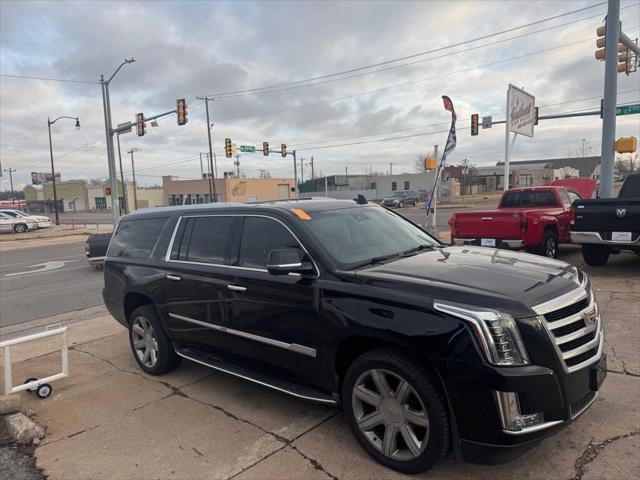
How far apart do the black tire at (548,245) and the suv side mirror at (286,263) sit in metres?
8.01

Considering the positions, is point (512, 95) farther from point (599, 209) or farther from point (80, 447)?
point (80, 447)

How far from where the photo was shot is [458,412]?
2.66 metres

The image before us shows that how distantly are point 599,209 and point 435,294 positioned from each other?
7646 millimetres

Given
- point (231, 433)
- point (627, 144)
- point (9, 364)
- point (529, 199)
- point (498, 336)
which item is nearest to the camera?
point (498, 336)

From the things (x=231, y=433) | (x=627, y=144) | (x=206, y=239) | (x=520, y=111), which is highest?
(x=520, y=111)

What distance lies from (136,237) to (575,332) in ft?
14.8

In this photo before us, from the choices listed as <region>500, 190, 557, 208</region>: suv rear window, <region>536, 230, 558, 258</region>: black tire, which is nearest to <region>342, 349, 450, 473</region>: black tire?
<region>536, 230, 558, 258</region>: black tire

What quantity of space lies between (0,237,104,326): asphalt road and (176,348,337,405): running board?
5655 millimetres

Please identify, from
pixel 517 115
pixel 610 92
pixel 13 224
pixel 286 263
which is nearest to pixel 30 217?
pixel 13 224

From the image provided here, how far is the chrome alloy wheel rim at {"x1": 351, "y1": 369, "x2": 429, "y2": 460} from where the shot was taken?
2902mm

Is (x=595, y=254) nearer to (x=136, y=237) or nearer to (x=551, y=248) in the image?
(x=551, y=248)

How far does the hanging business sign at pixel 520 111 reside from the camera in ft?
60.8

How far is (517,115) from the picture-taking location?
1941 cm

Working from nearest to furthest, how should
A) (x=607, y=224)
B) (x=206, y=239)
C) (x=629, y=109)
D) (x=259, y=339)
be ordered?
(x=259, y=339) → (x=206, y=239) → (x=607, y=224) → (x=629, y=109)
